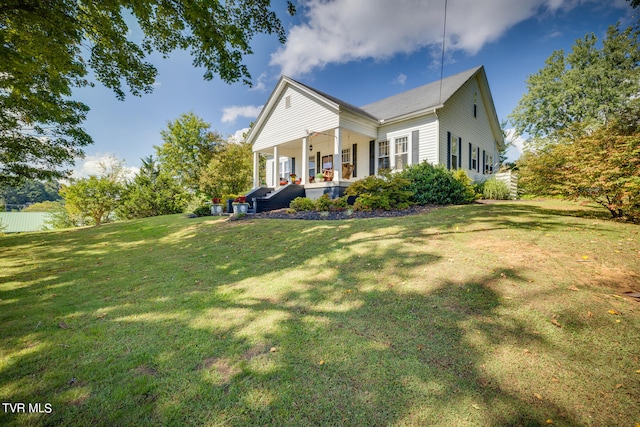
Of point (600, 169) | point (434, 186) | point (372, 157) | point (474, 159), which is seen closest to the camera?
point (600, 169)

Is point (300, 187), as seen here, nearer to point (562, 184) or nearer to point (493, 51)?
point (562, 184)

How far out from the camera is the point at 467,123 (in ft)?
48.5

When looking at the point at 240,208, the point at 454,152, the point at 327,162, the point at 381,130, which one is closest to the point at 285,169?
the point at 327,162

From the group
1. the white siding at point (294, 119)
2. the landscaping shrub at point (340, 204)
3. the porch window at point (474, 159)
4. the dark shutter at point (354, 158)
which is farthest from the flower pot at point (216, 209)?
the porch window at point (474, 159)

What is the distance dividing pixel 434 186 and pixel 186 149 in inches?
981

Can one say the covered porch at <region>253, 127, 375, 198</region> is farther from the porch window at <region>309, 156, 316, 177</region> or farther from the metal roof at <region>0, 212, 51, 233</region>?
the metal roof at <region>0, 212, 51, 233</region>

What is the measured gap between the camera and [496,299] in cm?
281

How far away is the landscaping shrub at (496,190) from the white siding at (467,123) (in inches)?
73.8

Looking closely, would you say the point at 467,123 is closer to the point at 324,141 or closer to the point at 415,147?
the point at 415,147

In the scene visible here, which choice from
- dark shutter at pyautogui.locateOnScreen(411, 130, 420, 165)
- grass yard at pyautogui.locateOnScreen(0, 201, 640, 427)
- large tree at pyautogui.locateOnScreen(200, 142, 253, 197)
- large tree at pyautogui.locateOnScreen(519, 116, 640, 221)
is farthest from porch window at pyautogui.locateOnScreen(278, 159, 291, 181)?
large tree at pyautogui.locateOnScreen(519, 116, 640, 221)

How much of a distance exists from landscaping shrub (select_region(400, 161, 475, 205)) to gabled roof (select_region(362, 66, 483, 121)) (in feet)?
13.3

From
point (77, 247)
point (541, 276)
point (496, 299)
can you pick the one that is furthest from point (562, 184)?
point (77, 247)

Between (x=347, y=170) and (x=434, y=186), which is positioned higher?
(x=347, y=170)

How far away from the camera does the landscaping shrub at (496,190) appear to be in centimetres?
1250
